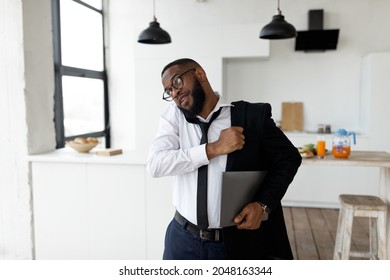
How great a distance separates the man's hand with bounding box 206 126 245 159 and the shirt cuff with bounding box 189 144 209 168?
0.05 feet

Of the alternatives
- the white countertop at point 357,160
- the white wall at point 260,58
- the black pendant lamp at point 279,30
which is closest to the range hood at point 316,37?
the white wall at point 260,58

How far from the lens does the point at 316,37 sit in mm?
4711

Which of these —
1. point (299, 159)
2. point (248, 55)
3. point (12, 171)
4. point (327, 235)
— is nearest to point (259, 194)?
point (299, 159)

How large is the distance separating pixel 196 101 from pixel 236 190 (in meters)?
0.35

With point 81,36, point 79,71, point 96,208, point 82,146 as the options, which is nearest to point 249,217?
point 96,208

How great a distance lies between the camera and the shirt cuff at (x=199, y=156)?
1281 mm

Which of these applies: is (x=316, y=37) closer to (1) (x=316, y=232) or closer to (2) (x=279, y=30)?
(2) (x=279, y=30)

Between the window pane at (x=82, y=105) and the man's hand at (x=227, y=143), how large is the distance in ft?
10.9

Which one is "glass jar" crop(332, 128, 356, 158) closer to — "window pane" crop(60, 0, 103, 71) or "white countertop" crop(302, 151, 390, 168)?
"white countertop" crop(302, 151, 390, 168)

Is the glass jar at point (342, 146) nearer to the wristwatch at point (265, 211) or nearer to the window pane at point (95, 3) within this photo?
the wristwatch at point (265, 211)

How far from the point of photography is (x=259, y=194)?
135cm

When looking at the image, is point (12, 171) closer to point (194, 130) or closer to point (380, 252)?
point (194, 130)

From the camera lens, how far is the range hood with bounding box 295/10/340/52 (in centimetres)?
468

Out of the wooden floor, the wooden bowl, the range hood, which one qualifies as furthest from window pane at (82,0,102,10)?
the wooden floor
